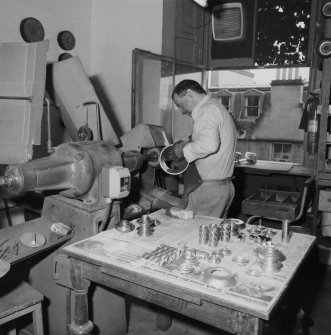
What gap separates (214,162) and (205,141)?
0.30 meters

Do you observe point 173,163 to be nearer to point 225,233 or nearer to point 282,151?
point 225,233

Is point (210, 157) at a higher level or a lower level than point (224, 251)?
higher

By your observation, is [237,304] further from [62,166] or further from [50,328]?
[50,328]

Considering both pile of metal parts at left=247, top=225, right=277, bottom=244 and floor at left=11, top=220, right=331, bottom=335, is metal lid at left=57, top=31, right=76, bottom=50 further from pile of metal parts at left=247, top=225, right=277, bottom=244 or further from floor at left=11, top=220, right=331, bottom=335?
pile of metal parts at left=247, top=225, right=277, bottom=244

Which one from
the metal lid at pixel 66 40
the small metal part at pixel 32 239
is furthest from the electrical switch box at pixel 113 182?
the metal lid at pixel 66 40

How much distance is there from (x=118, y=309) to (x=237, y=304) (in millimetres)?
1255

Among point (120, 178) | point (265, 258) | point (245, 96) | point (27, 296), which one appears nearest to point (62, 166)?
point (120, 178)

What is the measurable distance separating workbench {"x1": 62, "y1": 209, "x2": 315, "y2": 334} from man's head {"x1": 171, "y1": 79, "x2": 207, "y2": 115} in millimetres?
1198

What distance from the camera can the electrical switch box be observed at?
2.03m

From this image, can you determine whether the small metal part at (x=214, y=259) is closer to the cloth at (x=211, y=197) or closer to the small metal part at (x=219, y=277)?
the small metal part at (x=219, y=277)

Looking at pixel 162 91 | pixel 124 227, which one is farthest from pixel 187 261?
pixel 162 91

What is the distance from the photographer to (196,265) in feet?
4.97

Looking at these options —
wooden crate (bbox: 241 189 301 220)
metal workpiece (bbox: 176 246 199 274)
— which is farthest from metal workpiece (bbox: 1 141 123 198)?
wooden crate (bbox: 241 189 301 220)

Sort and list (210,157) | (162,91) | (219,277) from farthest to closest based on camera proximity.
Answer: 1. (162,91)
2. (210,157)
3. (219,277)
